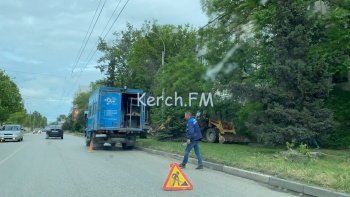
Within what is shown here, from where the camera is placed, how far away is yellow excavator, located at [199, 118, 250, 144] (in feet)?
82.1

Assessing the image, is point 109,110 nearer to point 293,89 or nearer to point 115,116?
point 115,116

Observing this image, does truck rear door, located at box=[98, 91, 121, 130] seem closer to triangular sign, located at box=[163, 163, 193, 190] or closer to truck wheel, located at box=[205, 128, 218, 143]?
truck wheel, located at box=[205, 128, 218, 143]

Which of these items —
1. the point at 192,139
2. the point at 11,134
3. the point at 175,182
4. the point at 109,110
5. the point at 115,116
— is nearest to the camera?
the point at 175,182

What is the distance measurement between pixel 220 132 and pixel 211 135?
35.7 inches

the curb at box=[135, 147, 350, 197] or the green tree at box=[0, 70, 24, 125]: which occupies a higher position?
the green tree at box=[0, 70, 24, 125]

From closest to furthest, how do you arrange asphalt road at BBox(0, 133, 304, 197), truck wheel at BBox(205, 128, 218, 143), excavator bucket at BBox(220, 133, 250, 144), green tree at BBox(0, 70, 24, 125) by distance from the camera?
1. asphalt road at BBox(0, 133, 304, 197)
2. excavator bucket at BBox(220, 133, 250, 144)
3. truck wheel at BBox(205, 128, 218, 143)
4. green tree at BBox(0, 70, 24, 125)

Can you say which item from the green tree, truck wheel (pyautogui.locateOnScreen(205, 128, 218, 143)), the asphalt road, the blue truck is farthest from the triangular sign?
the green tree

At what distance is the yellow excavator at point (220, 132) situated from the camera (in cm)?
2502

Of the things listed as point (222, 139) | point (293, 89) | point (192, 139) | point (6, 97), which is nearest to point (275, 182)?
point (192, 139)

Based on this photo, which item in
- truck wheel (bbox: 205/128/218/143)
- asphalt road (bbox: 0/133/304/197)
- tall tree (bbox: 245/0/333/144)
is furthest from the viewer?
truck wheel (bbox: 205/128/218/143)

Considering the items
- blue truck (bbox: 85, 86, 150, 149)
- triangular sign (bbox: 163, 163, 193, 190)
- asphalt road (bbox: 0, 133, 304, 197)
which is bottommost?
asphalt road (bbox: 0, 133, 304, 197)

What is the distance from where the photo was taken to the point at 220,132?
1003 inches

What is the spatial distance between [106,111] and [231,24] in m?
9.66

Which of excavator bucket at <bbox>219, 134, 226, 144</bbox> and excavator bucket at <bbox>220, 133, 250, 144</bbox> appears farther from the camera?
excavator bucket at <bbox>220, 133, 250, 144</bbox>
